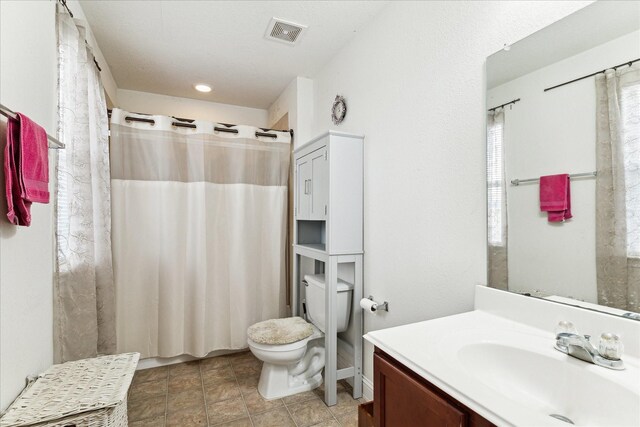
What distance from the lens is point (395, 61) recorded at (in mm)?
1765

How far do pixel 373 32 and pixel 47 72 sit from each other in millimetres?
1769

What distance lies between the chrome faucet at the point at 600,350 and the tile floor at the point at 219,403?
1351 mm

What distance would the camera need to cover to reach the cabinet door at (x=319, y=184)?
1994 millimetres

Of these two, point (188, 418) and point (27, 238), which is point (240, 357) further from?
point (27, 238)

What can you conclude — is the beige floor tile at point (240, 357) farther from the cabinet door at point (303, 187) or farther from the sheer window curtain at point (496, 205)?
the sheer window curtain at point (496, 205)

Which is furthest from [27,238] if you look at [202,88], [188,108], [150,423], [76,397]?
[188,108]

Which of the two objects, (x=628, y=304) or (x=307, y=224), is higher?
(x=307, y=224)

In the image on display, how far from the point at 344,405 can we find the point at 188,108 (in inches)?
127

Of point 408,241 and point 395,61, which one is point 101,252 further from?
point 395,61

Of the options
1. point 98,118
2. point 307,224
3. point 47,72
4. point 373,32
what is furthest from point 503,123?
point 98,118

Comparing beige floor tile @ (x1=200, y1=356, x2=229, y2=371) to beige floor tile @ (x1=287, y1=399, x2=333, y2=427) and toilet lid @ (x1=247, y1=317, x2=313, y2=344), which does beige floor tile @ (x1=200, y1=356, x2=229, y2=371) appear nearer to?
toilet lid @ (x1=247, y1=317, x2=313, y2=344)

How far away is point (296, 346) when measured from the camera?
1.97 m

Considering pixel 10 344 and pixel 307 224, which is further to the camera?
pixel 307 224

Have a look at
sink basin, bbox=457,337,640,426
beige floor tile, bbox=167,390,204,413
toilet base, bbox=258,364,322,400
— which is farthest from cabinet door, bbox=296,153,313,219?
sink basin, bbox=457,337,640,426
